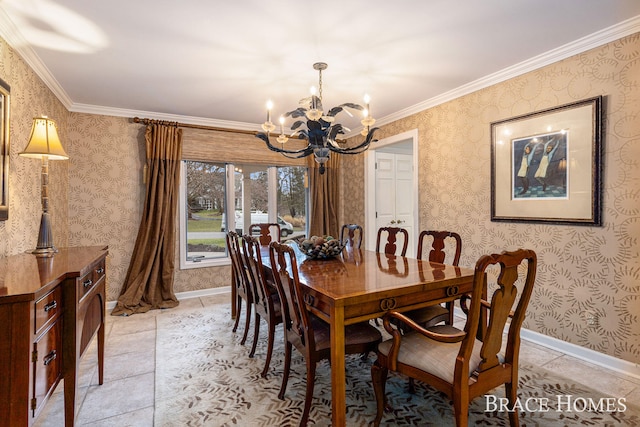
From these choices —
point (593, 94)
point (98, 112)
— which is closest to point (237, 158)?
point (98, 112)

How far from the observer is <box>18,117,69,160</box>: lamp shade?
2045mm

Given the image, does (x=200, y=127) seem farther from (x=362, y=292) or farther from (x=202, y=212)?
(x=362, y=292)

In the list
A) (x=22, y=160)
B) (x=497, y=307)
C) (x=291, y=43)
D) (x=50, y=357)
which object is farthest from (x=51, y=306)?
(x=291, y=43)

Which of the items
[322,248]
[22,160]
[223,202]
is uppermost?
[22,160]

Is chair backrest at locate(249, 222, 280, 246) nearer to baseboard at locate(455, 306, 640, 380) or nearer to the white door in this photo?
the white door

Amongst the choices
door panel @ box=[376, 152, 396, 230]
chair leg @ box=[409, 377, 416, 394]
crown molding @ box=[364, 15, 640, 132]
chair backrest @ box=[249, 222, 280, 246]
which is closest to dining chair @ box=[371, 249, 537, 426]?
chair leg @ box=[409, 377, 416, 394]

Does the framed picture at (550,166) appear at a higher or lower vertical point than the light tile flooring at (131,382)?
higher

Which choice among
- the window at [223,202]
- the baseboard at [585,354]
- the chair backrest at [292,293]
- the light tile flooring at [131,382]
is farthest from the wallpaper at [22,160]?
the baseboard at [585,354]

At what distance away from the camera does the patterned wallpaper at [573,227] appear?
2230mm

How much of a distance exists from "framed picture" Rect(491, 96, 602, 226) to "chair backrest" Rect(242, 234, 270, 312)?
2.32m

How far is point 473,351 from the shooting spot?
1548 mm

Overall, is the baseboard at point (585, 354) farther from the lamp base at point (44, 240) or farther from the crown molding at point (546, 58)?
the lamp base at point (44, 240)

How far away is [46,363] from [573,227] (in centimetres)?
345

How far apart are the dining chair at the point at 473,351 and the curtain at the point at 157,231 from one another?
10.4ft
